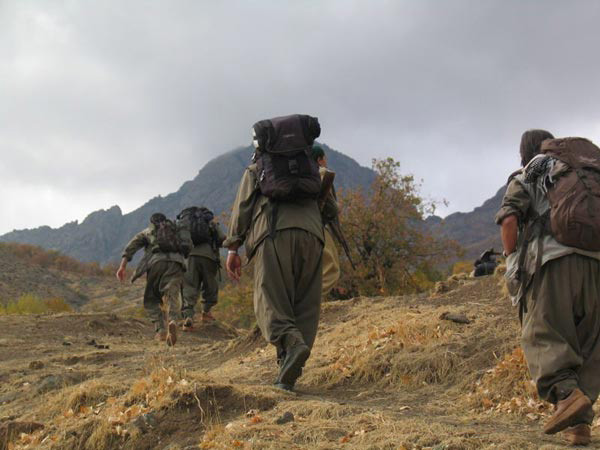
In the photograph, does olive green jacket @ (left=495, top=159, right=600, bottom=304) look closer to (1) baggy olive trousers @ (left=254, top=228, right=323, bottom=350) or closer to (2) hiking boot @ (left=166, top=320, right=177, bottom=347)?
(1) baggy olive trousers @ (left=254, top=228, right=323, bottom=350)

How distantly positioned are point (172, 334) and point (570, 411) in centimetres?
794

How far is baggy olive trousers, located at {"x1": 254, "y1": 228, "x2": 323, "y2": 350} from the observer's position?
17.2ft

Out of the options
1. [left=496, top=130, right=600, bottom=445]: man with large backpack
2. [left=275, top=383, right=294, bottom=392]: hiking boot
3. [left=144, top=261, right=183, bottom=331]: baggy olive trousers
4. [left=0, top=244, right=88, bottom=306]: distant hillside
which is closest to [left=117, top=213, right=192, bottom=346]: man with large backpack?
[left=144, top=261, right=183, bottom=331]: baggy olive trousers

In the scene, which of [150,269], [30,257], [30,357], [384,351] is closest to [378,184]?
[150,269]

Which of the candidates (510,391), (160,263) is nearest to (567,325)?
(510,391)

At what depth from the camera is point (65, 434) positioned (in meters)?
4.89

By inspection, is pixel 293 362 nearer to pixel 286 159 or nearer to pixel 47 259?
pixel 286 159

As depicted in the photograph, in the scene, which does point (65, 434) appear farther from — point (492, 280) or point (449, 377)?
point (492, 280)

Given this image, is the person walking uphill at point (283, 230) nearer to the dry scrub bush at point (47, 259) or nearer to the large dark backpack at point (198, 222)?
the large dark backpack at point (198, 222)

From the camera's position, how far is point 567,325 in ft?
12.9

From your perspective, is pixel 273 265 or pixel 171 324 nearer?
pixel 273 265

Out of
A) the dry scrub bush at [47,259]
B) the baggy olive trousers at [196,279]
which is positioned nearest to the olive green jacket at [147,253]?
the baggy olive trousers at [196,279]

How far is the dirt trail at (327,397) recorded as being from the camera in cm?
396

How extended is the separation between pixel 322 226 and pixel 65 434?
8.46 feet
